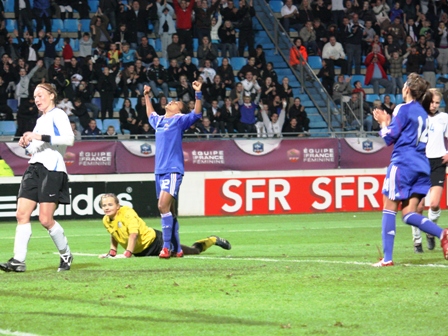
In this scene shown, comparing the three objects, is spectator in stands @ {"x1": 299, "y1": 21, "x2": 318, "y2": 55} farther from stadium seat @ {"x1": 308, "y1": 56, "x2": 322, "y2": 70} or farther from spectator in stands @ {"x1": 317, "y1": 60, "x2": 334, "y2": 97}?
spectator in stands @ {"x1": 317, "y1": 60, "x2": 334, "y2": 97}

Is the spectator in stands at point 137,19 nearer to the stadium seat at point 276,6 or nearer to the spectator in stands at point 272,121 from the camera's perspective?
the spectator in stands at point 272,121

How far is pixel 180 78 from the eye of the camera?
1062 inches

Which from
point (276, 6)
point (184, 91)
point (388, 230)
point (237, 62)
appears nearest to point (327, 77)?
point (237, 62)

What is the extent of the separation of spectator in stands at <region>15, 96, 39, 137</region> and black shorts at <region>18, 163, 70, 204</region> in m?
14.6

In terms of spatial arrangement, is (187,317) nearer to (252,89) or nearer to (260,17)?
(252,89)

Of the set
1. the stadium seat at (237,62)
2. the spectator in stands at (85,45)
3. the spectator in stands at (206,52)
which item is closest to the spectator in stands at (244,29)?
the stadium seat at (237,62)

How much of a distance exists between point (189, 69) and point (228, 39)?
3.01 metres

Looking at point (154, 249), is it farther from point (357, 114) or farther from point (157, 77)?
Answer: point (357, 114)

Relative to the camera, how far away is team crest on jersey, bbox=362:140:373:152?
2476cm

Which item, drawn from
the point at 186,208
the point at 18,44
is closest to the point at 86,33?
the point at 18,44

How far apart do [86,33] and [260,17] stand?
6732 mm

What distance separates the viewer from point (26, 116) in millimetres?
24641

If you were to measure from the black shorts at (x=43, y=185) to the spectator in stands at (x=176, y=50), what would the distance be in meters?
18.4

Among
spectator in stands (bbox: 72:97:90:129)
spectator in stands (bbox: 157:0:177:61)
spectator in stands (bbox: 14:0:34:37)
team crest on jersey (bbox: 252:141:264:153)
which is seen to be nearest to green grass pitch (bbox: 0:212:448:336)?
team crest on jersey (bbox: 252:141:264:153)
